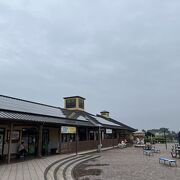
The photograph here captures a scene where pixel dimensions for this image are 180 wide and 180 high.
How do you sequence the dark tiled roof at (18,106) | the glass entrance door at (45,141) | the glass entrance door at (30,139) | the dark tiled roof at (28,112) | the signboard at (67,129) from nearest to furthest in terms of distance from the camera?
the dark tiled roof at (28,112) → the dark tiled roof at (18,106) → the glass entrance door at (30,139) → the signboard at (67,129) → the glass entrance door at (45,141)

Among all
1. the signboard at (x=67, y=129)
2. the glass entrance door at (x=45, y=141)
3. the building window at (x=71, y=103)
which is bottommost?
A: the glass entrance door at (x=45, y=141)

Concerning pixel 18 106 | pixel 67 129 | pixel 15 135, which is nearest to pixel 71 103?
pixel 67 129

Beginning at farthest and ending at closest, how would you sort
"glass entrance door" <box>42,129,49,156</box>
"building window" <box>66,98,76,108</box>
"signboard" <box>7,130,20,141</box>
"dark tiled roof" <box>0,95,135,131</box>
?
1. "building window" <box>66,98,76,108</box>
2. "glass entrance door" <box>42,129,49,156</box>
3. "signboard" <box>7,130,20,141</box>
4. "dark tiled roof" <box>0,95,135,131</box>

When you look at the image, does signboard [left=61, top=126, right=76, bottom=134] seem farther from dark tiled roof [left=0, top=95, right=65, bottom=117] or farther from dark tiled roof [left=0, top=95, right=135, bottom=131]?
dark tiled roof [left=0, top=95, right=65, bottom=117]

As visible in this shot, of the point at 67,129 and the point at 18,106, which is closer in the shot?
the point at 18,106

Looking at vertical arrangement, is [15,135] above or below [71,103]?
below

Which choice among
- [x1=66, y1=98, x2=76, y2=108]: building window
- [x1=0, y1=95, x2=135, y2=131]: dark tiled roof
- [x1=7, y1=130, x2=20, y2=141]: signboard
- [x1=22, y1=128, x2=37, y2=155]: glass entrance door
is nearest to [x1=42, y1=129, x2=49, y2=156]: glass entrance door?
[x1=22, y1=128, x2=37, y2=155]: glass entrance door

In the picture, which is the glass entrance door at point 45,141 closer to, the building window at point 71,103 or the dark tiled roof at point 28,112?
the dark tiled roof at point 28,112

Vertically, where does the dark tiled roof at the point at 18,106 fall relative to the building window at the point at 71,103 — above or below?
below

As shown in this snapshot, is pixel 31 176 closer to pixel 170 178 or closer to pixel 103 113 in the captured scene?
pixel 170 178

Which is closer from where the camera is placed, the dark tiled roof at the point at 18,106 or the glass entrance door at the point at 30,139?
the dark tiled roof at the point at 18,106

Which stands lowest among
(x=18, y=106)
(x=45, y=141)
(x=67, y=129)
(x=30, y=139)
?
(x=45, y=141)

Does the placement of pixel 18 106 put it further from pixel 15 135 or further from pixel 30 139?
pixel 30 139

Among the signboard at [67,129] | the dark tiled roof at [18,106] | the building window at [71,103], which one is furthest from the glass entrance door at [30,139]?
the building window at [71,103]
